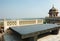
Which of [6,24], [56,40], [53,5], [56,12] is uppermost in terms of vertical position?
[53,5]

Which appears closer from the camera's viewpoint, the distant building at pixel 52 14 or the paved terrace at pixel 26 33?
the paved terrace at pixel 26 33

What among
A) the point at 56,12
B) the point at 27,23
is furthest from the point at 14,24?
the point at 56,12

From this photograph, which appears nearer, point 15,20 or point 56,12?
point 15,20

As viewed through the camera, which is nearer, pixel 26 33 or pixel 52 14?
pixel 26 33

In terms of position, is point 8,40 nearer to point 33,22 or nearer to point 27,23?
point 27,23

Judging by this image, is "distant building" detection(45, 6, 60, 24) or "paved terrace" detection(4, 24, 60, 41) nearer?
"paved terrace" detection(4, 24, 60, 41)

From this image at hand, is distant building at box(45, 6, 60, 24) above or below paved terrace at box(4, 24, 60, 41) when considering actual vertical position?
above

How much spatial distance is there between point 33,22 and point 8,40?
4.31 metres

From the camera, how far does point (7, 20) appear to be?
22.6 ft

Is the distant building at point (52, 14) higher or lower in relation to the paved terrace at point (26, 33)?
higher

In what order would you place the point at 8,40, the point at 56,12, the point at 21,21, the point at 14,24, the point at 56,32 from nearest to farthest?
the point at 8,40
the point at 56,32
the point at 14,24
the point at 21,21
the point at 56,12

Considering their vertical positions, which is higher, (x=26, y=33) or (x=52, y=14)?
(x=52, y=14)

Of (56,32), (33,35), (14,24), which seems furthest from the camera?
(14,24)

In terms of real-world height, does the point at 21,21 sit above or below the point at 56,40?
above
